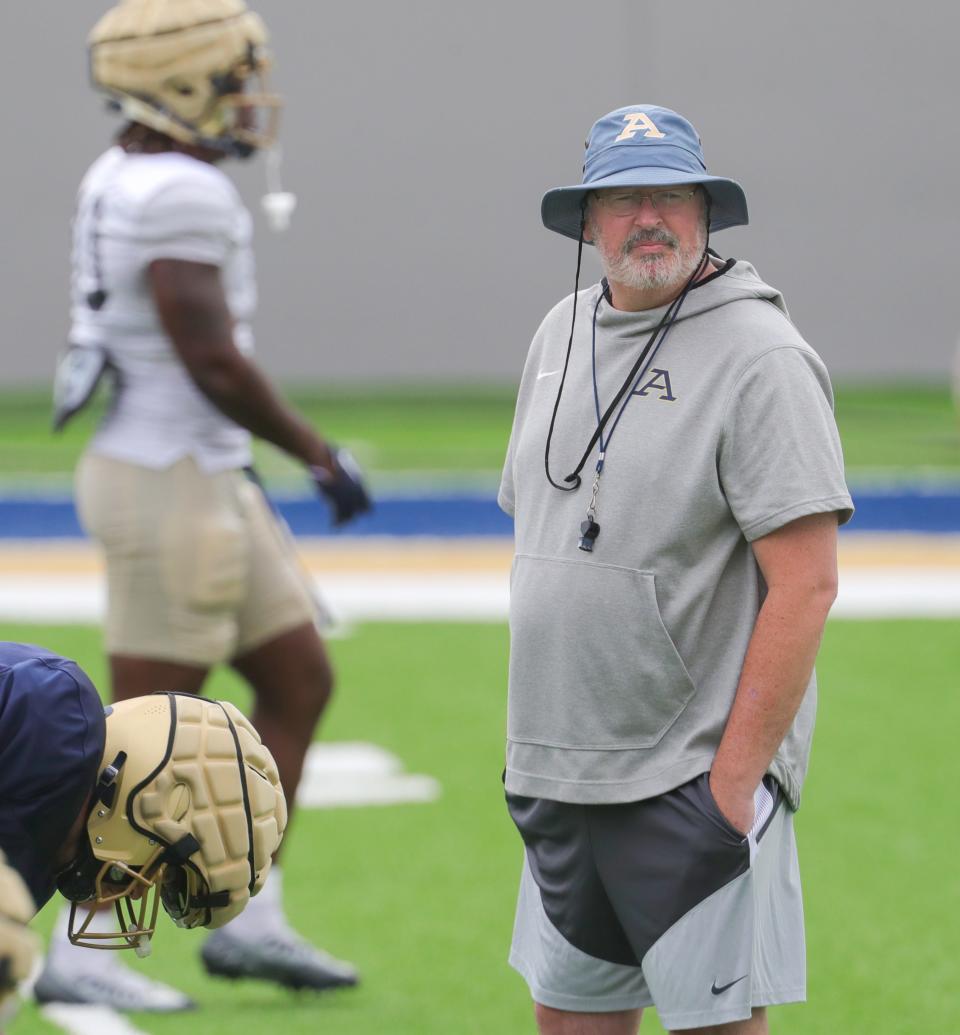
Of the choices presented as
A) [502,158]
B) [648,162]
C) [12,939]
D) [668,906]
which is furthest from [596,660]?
[502,158]

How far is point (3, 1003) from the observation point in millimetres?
1932

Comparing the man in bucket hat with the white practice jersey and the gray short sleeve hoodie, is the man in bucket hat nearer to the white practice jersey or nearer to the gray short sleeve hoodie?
the gray short sleeve hoodie

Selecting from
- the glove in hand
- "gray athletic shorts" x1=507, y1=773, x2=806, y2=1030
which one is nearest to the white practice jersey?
the glove in hand

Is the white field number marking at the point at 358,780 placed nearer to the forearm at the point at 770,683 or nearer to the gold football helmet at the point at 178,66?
the gold football helmet at the point at 178,66

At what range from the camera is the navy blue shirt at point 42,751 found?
2.19 meters

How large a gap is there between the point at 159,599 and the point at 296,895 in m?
1.36

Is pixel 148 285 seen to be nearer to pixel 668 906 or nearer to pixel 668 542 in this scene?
pixel 668 542

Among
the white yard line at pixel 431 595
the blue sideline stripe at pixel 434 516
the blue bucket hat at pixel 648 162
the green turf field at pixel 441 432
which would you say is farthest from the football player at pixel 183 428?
the green turf field at pixel 441 432

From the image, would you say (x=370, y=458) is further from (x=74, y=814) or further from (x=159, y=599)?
(x=74, y=814)

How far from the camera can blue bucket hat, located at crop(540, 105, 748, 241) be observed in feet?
9.44

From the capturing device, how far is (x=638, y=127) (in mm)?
2941

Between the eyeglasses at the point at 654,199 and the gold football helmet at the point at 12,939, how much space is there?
1497mm

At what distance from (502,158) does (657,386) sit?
23274 millimetres

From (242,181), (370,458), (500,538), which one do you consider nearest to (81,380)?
(500,538)
